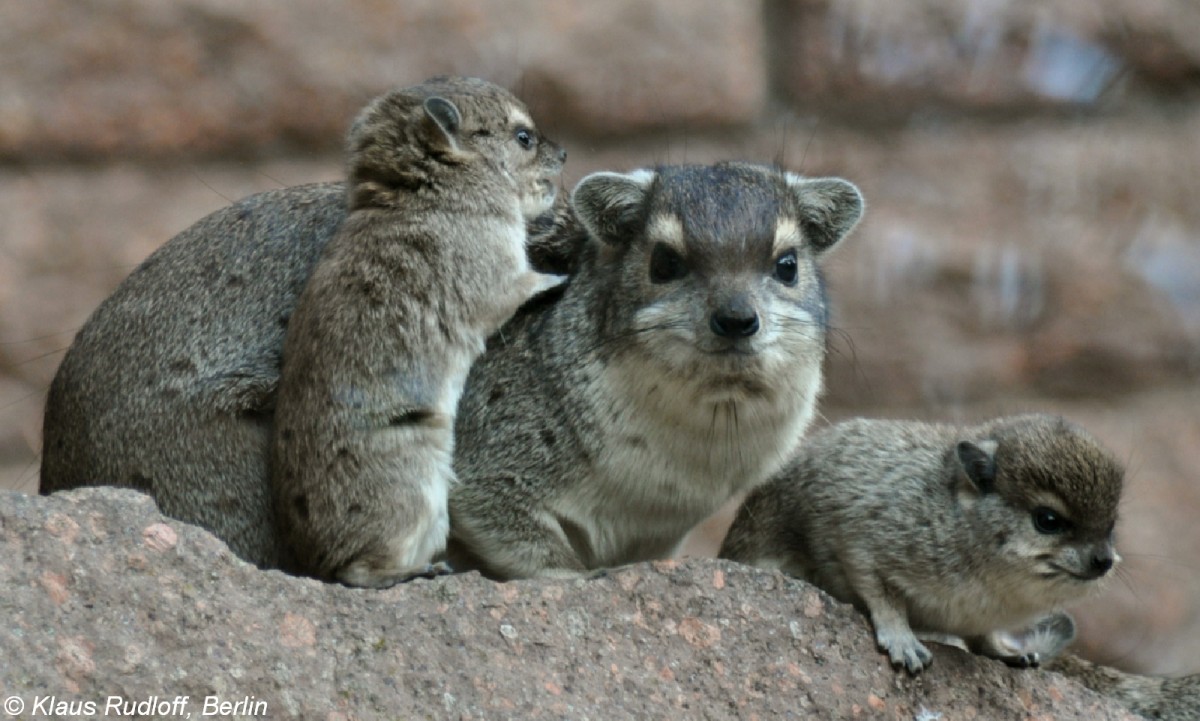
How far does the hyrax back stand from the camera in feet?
16.7

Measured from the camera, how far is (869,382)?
8.38 meters

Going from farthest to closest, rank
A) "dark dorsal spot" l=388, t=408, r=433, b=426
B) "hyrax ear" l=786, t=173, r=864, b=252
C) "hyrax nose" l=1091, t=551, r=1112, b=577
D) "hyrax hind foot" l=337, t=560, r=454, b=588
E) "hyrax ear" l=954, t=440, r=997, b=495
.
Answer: "hyrax ear" l=786, t=173, r=864, b=252 < "hyrax ear" l=954, t=440, r=997, b=495 < "hyrax nose" l=1091, t=551, r=1112, b=577 < "dark dorsal spot" l=388, t=408, r=433, b=426 < "hyrax hind foot" l=337, t=560, r=454, b=588

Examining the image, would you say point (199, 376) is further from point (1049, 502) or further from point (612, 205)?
point (1049, 502)

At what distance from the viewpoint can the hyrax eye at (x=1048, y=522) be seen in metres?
5.05

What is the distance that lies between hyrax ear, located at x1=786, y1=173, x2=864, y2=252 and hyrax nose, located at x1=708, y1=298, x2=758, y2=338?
2.46 feet

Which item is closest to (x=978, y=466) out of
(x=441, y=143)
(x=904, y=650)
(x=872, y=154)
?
(x=904, y=650)

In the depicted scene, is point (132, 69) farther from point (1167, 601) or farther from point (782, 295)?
point (1167, 601)

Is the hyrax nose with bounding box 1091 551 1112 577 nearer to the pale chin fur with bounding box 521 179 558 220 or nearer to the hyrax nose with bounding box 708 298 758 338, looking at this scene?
the hyrax nose with bounding box 708 298 758 338

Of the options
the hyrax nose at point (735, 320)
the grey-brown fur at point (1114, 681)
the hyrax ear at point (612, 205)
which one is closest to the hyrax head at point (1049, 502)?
the grey-brown fur at point (1114, 681)

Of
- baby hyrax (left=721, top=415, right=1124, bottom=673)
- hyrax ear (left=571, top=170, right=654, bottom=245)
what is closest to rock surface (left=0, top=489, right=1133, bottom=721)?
baby hyrax (left=721, top=415, right=1124, bottom=673)

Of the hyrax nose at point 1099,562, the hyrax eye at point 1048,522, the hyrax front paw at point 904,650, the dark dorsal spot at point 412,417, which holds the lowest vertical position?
the hyrax front paw at point 904,650

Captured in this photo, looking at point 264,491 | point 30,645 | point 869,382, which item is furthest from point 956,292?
point 30,645

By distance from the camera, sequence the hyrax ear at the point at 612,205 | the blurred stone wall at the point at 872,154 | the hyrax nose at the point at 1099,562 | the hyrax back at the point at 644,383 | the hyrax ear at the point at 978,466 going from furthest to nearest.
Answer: the blurred stone wall at the point at 872,154 < the hyrax ear at the point at 612,205 < the hyrax ear at the point at 978,466 < the hyrax back at the point at 644,383 < the hyrax nose at the point at 1099,562

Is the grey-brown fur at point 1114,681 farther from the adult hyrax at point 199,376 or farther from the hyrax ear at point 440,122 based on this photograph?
the hyrax ear at point 440,122
